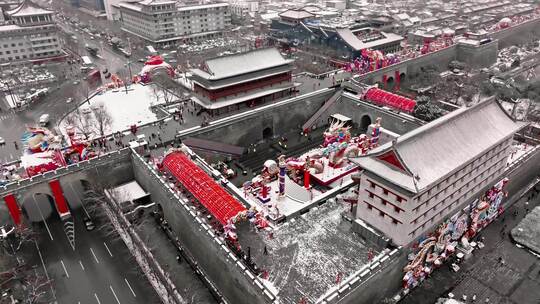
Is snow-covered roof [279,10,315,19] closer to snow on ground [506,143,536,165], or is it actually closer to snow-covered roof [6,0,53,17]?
snow-covered roof [6,0,53,17]

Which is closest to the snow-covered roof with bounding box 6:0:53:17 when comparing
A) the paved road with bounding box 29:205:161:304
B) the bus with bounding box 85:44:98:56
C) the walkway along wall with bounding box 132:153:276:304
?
the bus with bounding box 85:44:98:56

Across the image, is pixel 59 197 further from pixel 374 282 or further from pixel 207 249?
pixel 374 282

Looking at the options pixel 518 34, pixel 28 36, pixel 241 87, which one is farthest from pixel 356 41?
pixel 28 36

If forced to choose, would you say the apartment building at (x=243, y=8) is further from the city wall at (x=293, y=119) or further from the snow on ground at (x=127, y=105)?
the city wall at (x=293, y=119)

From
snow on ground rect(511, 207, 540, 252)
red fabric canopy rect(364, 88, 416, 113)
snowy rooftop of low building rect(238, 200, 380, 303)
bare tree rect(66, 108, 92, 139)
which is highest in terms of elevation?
red fabric canopy rect(364, 88, 416, 113)

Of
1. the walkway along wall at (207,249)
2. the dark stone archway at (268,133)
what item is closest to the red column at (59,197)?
the walkway along wall at (207,249)
